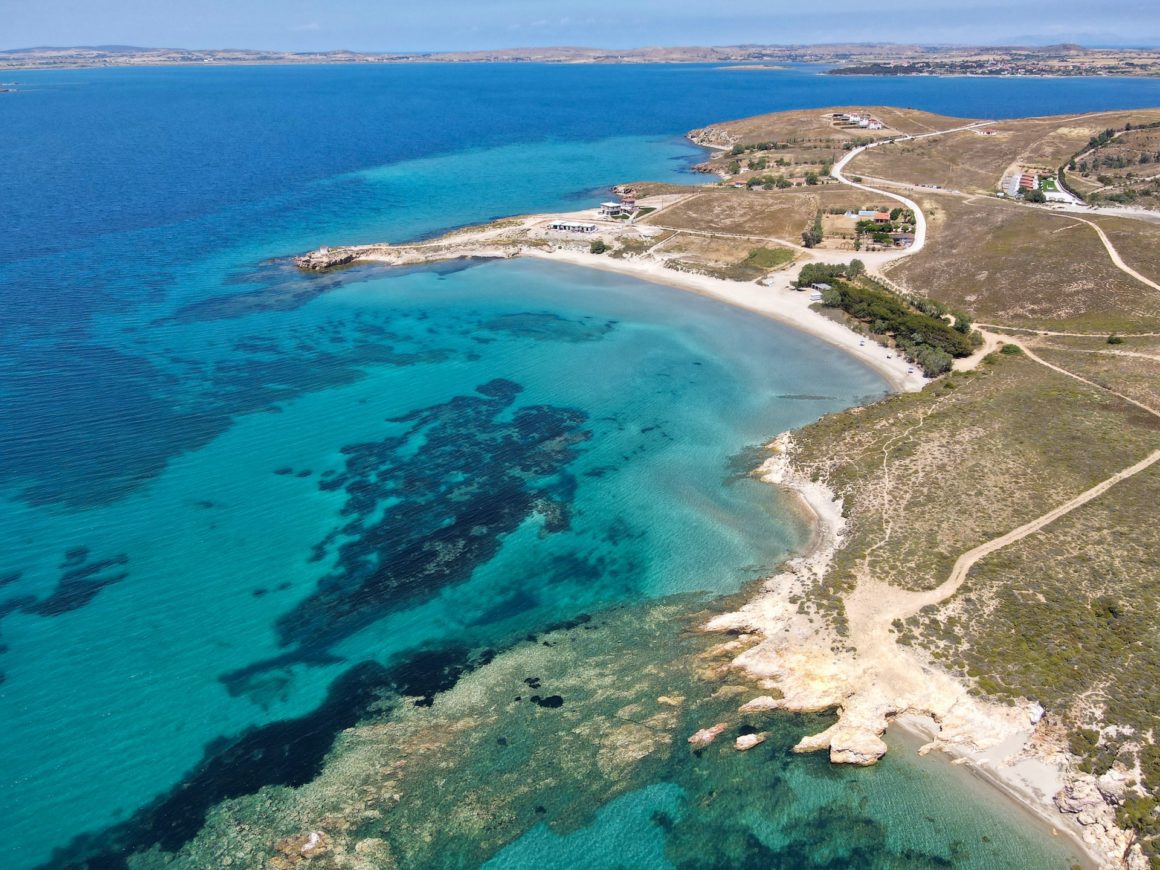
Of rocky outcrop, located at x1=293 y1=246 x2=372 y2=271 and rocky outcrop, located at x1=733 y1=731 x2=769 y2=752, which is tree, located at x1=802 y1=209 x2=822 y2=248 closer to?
rocky outcrop, located at x1=293 y1=246 x2=372 y2=271

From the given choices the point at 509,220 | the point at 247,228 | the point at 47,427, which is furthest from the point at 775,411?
the point at 247,228

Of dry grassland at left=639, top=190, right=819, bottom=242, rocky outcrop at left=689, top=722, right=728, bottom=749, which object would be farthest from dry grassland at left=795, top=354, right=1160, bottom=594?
dry grassland at left=639, top=190, right=819, bottom=242

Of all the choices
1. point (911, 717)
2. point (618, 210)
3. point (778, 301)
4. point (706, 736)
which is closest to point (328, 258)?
point (618, 210)

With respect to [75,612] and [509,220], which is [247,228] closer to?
[509,220]

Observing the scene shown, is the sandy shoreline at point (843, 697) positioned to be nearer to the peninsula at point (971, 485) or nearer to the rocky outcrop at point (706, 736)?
the peninsula at point (971, 485)

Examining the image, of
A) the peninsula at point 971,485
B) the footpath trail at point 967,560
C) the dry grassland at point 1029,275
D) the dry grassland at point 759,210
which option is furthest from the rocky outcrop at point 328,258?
the footpath trail at point 967,560
